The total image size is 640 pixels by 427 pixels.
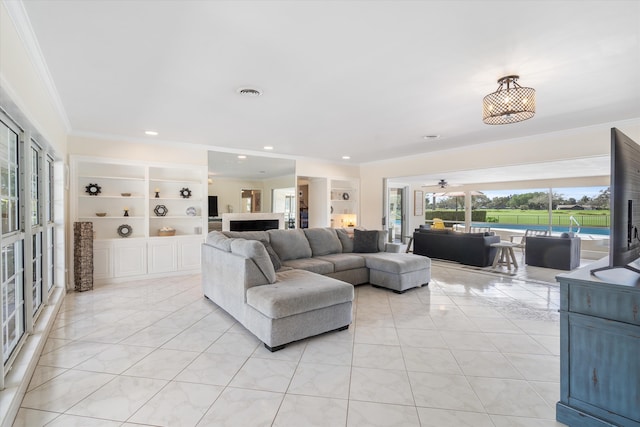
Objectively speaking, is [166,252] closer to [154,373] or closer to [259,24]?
[154,373]

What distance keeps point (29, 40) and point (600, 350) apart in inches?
157

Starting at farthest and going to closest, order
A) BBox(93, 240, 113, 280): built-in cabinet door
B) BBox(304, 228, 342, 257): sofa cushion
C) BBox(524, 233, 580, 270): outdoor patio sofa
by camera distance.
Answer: BBox(524, 233, 580, 270): outdoor patio sofa → BBox(304, 228, 342, 257): sofa cushion → BBox(93, 240, 113, 280): built-in cabinet door

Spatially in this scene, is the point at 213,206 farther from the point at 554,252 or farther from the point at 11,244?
the point at 554,252

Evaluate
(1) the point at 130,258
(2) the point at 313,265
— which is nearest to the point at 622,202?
(2) the point at 313,265

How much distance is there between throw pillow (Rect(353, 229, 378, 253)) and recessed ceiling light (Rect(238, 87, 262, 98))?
303cm

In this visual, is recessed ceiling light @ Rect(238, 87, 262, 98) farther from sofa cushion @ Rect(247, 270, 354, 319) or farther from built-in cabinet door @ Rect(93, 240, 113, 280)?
built-in cabinet door @ Rect(93, 240, 113, 280)

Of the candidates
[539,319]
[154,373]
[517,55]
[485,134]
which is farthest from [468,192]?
[154,373]

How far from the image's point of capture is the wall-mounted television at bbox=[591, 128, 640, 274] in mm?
1552

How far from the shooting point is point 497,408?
1.92 m

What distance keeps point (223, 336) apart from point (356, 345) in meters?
1.27

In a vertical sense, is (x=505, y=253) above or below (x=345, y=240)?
below

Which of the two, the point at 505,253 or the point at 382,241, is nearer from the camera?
the point at 382,241

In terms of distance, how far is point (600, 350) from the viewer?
5.45 feet

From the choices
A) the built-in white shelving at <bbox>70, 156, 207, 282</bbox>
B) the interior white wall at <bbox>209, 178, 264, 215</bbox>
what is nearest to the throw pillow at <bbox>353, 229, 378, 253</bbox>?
the interior white wall at <bbox>209, 178, 264, 215</bbox>
